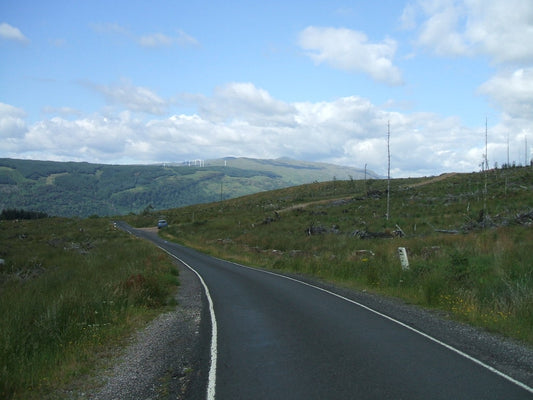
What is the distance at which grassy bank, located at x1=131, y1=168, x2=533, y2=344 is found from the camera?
11.9 m

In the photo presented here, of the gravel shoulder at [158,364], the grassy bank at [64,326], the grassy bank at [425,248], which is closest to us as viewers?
the gravel shoulder at [158,364]

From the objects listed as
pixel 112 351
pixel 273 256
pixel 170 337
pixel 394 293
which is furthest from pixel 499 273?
pixel 273 256

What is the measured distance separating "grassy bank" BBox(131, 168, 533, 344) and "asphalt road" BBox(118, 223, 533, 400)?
9.17ft

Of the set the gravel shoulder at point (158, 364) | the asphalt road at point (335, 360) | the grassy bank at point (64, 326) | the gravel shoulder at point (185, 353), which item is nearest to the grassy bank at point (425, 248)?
the gravel shoulder at point (185, 353)

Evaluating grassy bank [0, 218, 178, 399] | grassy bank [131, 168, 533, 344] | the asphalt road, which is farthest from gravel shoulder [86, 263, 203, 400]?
grassy bank [131, 168, 533, 344]

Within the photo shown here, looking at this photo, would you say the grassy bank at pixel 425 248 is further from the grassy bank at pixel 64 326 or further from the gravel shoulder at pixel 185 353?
the grassy bank at pixel 64 326

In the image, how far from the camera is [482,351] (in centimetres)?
778

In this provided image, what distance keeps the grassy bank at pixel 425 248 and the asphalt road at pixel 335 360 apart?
2796mm

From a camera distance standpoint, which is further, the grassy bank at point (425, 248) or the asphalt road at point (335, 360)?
the grassy bank at point (425, 248)

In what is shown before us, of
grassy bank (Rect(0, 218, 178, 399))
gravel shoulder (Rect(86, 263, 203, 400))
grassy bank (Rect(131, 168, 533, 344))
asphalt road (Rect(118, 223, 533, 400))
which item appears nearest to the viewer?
asphalt road (Rect(118, 223, 533, 400))

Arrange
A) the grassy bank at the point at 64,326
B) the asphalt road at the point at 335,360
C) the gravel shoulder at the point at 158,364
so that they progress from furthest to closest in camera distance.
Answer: the grassy bank at the point at 64,326 → the gravel shoulder at the point at 158,364 → the asphalt road at the point at 335,360

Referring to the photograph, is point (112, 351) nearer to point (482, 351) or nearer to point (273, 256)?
point (482, 351)

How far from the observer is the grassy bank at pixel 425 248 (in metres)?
11.9

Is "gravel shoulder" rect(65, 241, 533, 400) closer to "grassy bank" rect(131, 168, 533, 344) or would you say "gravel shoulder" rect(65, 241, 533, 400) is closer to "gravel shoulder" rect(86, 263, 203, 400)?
"gravel shoulder" rect(86, 263, 203, 400)
